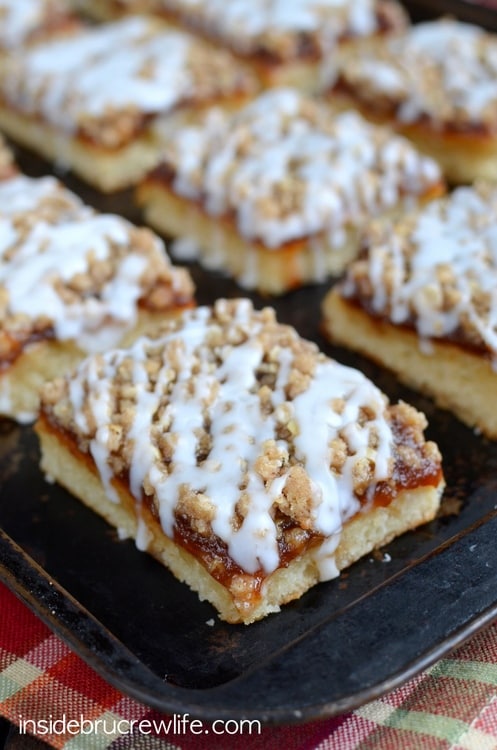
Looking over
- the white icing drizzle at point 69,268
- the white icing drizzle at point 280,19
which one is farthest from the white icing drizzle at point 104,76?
the white icing drizzle at point 69,268

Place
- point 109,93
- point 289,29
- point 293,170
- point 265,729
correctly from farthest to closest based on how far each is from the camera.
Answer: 1. point 289,29
2. point 109,93
3. point 293,170
4. point 265,729

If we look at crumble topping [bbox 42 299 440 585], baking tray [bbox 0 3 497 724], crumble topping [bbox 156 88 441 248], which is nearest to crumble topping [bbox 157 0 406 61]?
crumble topping [bbox 156 88 441 248]

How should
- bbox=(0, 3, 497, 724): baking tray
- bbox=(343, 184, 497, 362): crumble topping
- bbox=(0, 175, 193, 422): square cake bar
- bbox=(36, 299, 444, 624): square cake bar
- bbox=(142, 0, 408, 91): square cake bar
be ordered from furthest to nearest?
bbox=(142, 0, 408, 91): square cake bar
bbox=(0, 175, 193, 422): square cake bar
bbox=(343, 184, 497, 362): crumble topping
bbox=(36, 299, 444, 624): square cake bar
bbox=(0, 3, 497, 724): baking tray

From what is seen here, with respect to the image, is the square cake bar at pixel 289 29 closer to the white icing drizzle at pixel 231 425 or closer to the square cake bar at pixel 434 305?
the square cake bar at pixel 434 305

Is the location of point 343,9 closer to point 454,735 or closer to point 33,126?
point 33,126

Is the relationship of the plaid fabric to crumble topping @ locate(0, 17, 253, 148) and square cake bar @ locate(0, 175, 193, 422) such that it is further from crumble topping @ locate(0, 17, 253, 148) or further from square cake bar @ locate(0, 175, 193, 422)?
crumble topping @ locate(0, 17, 253, 148)

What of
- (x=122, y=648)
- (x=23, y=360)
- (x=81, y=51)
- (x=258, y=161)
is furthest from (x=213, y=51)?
(x=122, y=648)

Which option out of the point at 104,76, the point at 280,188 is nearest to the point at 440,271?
the point at 280,188

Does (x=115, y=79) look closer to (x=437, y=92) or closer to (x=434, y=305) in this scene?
(x=437, y=92)
